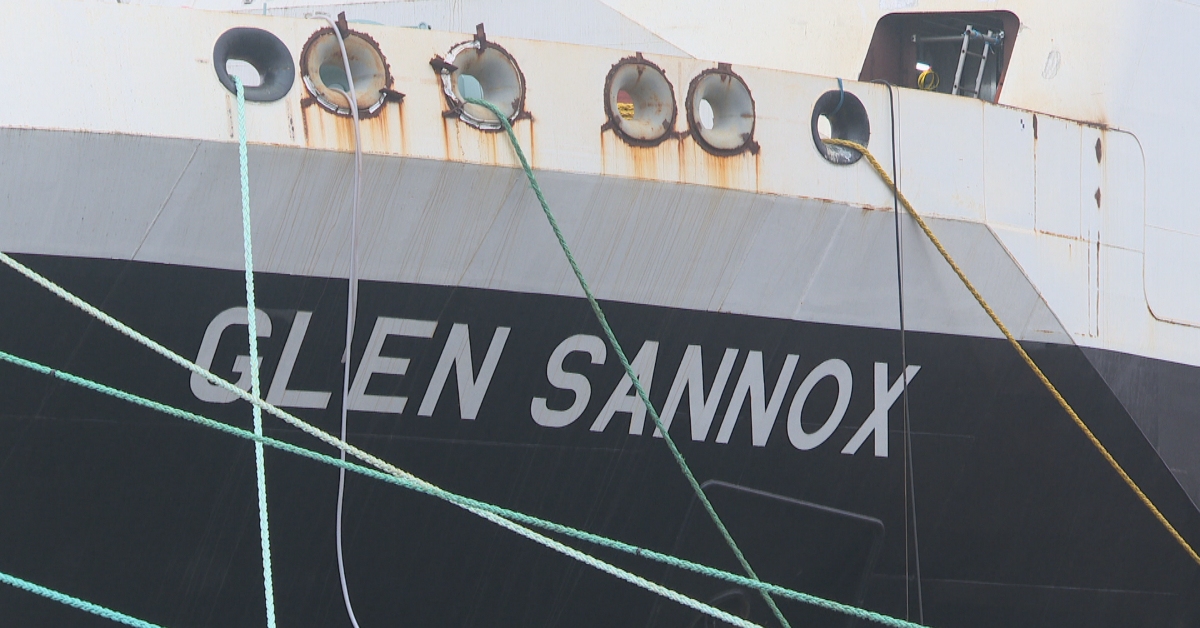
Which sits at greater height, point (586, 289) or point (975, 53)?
point (975, 53)

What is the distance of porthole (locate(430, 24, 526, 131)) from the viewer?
4.93m

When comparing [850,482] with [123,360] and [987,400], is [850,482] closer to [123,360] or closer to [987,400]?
[987,400]

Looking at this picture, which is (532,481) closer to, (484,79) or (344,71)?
(484,79)

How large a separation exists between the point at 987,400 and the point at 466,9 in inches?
132

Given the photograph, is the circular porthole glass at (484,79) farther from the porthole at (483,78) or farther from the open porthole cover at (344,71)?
the open porthole cover at (344,71)

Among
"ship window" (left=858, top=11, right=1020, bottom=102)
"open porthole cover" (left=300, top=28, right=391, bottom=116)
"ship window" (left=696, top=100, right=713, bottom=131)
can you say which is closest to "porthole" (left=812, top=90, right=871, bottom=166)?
"ship window" (left=696, top=100, right=713, bottom=131)

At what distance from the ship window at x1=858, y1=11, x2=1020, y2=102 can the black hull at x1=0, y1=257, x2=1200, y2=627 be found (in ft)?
4.81

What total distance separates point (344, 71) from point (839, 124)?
2243 mm

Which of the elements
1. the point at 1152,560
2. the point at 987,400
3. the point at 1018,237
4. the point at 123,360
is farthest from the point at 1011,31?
the point at 123,360

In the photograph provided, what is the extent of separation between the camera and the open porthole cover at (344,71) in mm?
4727

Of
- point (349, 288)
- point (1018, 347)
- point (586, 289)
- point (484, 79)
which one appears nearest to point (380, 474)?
point (349, 288)

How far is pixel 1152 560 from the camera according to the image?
683 centimetres

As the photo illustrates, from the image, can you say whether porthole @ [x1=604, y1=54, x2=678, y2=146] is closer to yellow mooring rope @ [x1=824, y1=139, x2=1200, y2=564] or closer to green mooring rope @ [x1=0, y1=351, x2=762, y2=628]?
yellow mooring rope @ [x1=824, y1=139, x2=1200, y2=564]

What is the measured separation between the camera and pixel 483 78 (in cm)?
511
